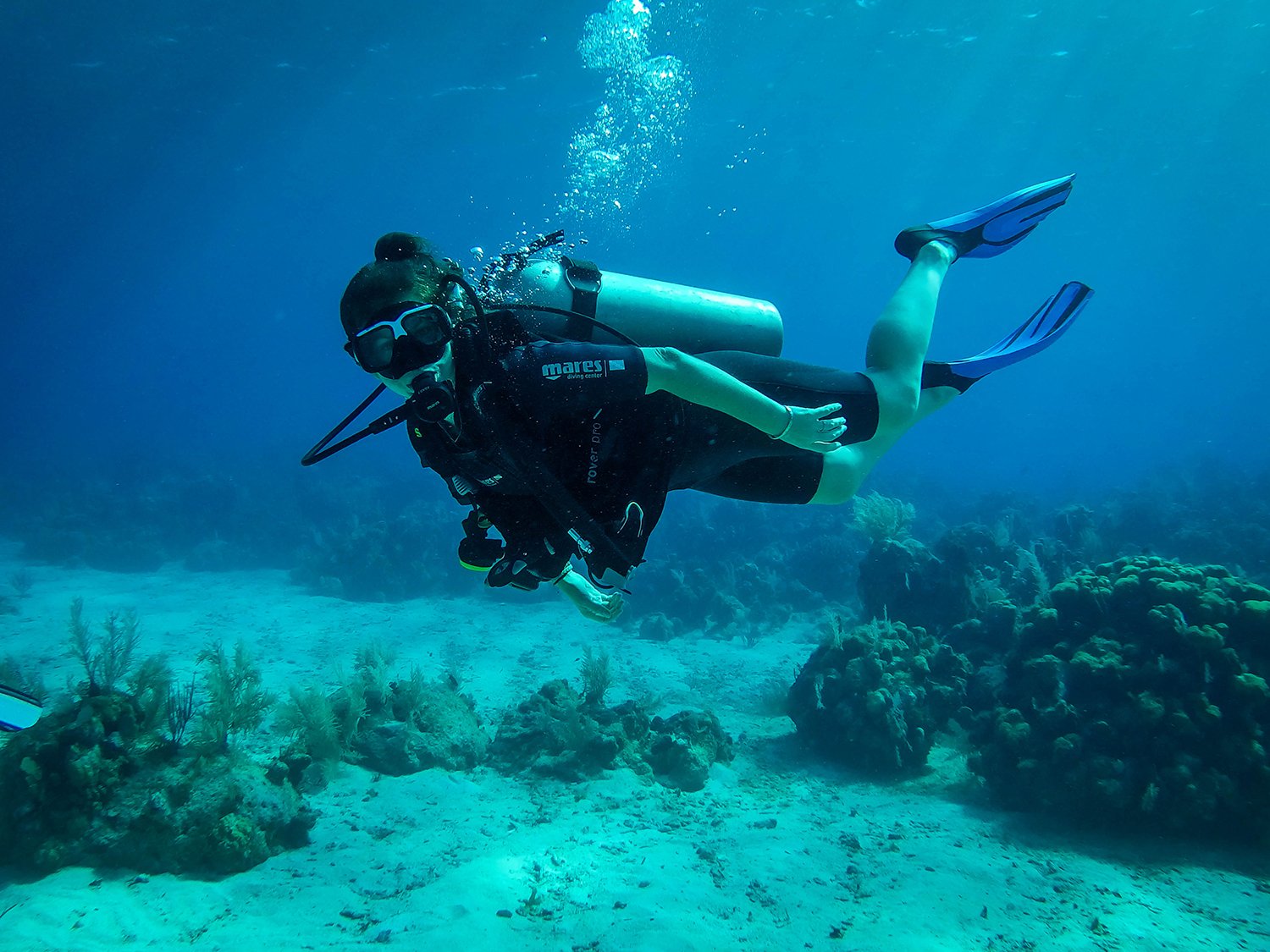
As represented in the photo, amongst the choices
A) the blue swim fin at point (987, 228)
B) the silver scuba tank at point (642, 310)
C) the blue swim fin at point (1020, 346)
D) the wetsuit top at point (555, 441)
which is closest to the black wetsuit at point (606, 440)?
the wetsuit top at point (555, 441)

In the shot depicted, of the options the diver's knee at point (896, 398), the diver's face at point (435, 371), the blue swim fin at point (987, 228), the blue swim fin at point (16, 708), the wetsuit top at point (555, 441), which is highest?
the blue swim fin at point (987, 228)

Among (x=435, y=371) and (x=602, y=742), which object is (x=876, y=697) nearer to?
(x=602, y=742)

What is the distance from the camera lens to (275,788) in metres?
4.95

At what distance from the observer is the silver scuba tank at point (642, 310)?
3.43m

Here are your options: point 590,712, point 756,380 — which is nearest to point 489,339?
point 756,380

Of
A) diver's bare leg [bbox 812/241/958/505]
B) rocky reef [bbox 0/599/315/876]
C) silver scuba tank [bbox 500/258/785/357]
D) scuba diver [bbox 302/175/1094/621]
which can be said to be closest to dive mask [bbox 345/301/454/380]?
scuba diver [bbox 302/175/1094/621]

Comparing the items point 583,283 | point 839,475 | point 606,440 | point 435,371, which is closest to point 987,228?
point 839,475

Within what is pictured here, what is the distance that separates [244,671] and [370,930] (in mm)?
4048

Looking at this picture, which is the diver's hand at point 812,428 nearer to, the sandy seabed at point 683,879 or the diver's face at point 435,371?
the diver's face at point 435,371

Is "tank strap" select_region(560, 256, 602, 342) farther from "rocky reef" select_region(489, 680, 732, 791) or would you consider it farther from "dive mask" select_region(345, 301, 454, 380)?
"rocky reef" select_region(489, 680, 732, 791)

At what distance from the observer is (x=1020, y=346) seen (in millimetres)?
5020

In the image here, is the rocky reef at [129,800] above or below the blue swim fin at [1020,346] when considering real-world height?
below

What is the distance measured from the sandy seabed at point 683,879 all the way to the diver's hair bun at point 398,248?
13.6ft

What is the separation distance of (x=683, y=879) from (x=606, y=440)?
363cm
